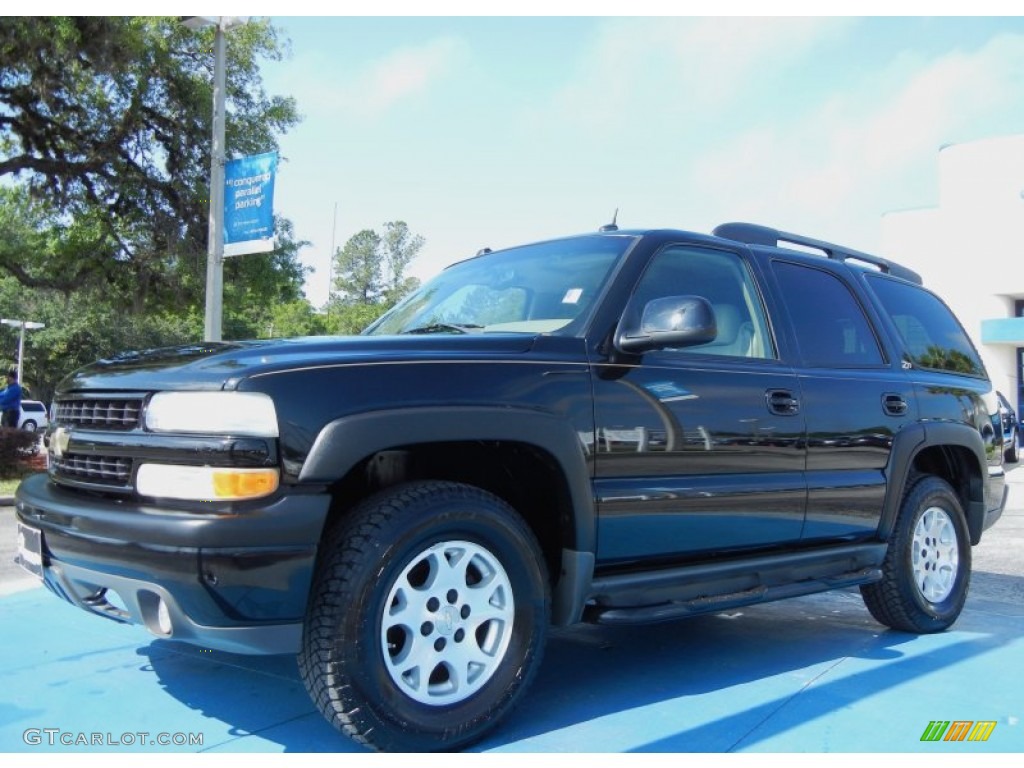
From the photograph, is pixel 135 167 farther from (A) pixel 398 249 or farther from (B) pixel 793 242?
(A) pixel 398 249

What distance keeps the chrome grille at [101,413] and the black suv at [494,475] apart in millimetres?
13

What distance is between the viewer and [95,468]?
3.00m

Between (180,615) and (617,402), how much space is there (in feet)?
5.37

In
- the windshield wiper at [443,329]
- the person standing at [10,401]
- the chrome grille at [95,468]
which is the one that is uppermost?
the windshield wiper at [443,329]

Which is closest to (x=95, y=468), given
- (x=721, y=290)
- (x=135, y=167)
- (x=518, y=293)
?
(x=518, y=293)

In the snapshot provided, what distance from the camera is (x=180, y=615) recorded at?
2646 millimetres

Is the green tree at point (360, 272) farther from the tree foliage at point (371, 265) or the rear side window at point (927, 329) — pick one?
the rear side window at point (927, 329)

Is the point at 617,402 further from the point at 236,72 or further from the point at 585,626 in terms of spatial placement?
the point at 236,72

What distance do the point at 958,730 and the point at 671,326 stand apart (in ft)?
5.76

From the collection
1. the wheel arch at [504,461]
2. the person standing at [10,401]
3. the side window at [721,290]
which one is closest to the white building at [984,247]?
the person standing at [10,401]

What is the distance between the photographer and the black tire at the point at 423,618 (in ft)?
8.95

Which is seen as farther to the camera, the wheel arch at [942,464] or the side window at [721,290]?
the wheel arch at [942,464]

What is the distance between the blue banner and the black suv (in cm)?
644

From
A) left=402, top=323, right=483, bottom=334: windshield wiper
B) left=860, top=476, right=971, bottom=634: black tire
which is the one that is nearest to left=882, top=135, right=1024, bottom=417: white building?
left=860, top=476, right=971, bottom=634: black tire
